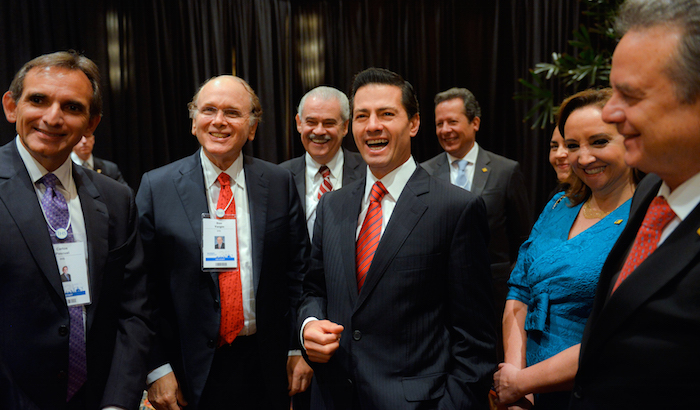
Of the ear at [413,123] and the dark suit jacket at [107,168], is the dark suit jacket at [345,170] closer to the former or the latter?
the ear at [413,123]

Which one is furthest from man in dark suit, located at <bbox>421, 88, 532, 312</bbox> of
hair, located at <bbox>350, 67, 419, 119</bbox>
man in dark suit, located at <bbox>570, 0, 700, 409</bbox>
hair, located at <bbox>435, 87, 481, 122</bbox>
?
man in dark suit, located at <bbox>570, 0, 700, 409</bbox>

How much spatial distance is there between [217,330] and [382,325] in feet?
2.62

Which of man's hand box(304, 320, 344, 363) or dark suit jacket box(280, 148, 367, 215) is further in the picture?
dark suit jacket box(280, 148, 367, 215)

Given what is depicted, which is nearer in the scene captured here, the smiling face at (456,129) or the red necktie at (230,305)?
the red necktie at (230,305)

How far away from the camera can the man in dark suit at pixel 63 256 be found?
1.55 meters

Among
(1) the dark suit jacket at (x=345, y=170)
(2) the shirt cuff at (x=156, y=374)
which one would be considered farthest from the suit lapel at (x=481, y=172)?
(2) the shirt cuff at (x=156, y=374)

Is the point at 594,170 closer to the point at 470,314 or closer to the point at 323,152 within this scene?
the point at 470,314

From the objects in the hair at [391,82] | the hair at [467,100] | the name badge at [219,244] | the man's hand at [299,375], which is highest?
the hair at [467,100]

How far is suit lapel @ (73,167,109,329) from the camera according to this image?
1.71m

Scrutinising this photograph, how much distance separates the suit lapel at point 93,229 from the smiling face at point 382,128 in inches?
39.4

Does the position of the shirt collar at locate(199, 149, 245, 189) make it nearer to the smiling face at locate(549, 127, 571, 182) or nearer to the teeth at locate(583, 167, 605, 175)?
the teeth at locate(583, 167, 605, 175)

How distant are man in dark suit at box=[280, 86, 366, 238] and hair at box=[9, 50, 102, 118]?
161 cm

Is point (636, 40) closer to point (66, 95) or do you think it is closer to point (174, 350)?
point (66, 95)

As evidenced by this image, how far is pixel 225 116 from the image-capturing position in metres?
2.30
